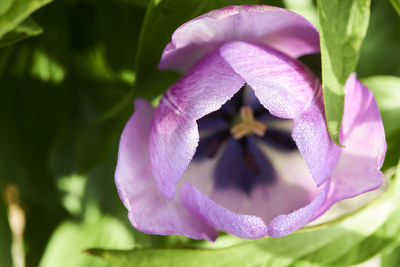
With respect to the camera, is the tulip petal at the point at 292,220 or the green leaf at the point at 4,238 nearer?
the tulip petal at the point at 292,220

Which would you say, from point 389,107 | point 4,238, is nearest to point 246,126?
point 389,107

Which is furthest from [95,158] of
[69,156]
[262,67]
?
[262,67]

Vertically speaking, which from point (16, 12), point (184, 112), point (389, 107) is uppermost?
point (16, 12)

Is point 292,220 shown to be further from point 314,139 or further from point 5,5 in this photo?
point 5,5

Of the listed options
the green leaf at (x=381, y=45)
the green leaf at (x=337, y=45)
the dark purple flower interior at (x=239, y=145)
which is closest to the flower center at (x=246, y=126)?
the dark purple flower interior at (x=239, y=145)

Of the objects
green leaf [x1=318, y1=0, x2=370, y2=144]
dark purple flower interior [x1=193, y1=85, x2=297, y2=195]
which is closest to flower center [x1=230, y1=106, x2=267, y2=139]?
dark purple flower interior [x1=193, y1=85, x2=297, y2=195]

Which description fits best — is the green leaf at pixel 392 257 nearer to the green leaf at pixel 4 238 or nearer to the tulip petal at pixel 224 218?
the tulip petal at pixel 224 218
